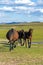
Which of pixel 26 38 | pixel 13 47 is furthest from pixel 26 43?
pixel 13 47

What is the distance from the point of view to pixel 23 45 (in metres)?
26.4

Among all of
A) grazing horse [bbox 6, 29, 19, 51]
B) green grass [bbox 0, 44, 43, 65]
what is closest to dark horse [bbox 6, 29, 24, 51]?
grazing horse [bbox 6, 29, 19, 51]

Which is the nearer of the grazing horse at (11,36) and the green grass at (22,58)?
the green grass at (22,58)

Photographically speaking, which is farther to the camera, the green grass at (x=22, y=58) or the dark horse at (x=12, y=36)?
the dark horse at (x=12, y=36)

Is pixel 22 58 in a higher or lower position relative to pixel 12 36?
lower

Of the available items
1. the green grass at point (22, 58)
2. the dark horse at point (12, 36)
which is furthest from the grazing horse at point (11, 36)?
the green grass at point (22, 58)

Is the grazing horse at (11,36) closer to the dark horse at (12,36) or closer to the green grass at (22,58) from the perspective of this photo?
the dark horse at (12,36)

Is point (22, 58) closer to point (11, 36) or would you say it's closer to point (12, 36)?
point (11, 36)

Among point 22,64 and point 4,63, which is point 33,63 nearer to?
point 22,64

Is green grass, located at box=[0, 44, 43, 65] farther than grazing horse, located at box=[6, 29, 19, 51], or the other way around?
grazing horse, located at box=[6, 29, 19, 51]

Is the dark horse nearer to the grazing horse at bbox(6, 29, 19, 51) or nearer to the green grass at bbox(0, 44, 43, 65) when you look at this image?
the grazing horse at bbox(6, 29, 19, 51)

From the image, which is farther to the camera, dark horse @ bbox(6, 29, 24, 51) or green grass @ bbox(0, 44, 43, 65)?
dark horse @ bbox(6, 29, 24, 51)

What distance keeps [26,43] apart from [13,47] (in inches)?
122

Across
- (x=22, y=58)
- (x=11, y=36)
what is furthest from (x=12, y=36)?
(x=22, y=58)
